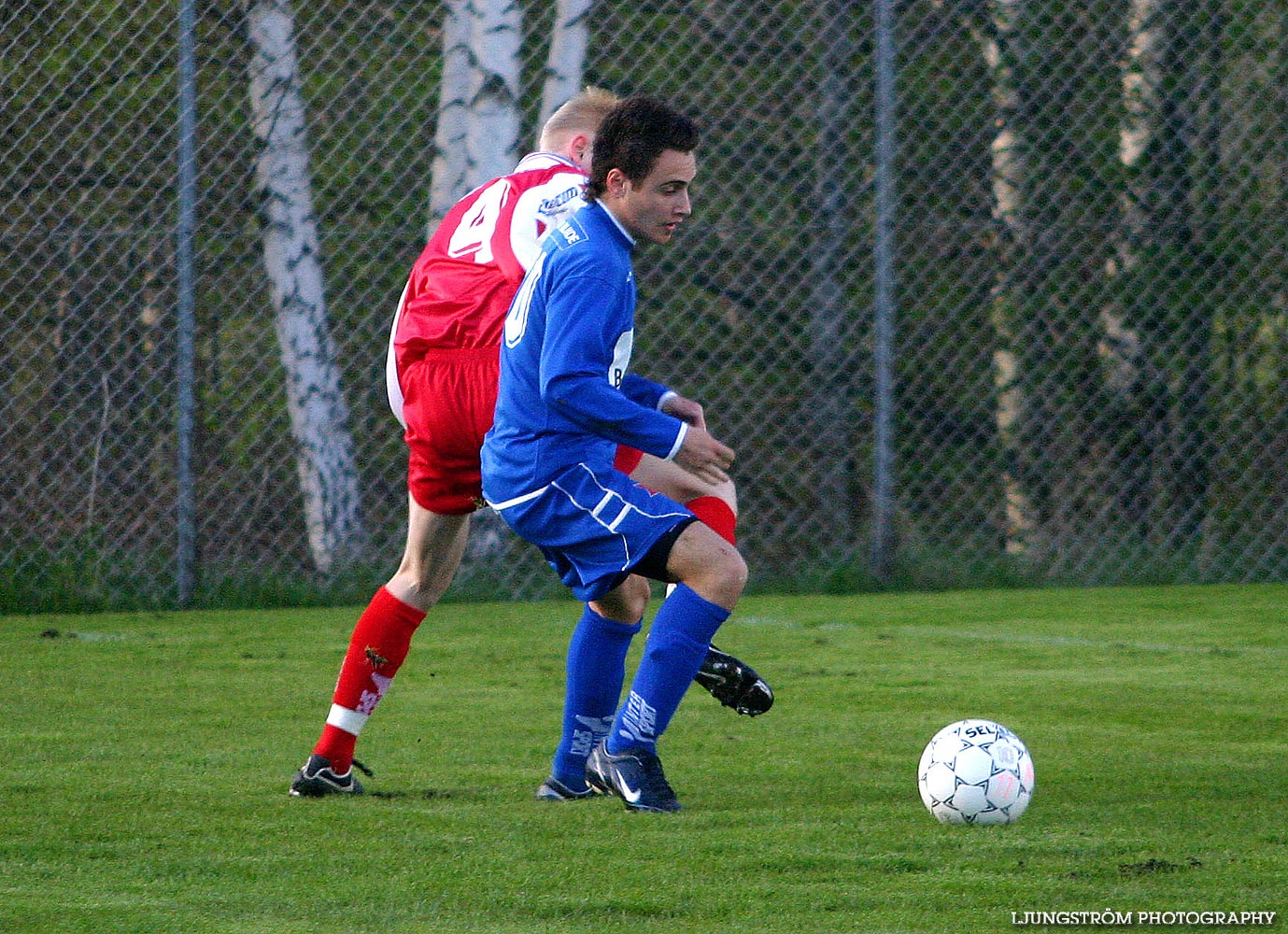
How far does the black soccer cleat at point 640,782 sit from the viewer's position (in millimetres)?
3787

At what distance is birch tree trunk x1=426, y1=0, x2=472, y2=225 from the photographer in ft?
26.6

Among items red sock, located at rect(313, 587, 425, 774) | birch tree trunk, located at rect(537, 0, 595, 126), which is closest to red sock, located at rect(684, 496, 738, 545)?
red sock, located at rect(313, 587, 425, 774)

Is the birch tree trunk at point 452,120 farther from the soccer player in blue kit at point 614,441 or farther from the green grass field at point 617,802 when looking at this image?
the soccer player in blue kit at point 614,441

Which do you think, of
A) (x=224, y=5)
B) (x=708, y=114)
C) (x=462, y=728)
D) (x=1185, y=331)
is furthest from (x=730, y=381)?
(x=462, y=728)

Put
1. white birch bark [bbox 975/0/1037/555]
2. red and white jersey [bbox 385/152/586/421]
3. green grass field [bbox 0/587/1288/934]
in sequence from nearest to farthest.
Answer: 1. green grass field [bbox 0/587/1288/934]
2. red and white jersey [bbox 385/152/586/421]
3. white birch bark [bbox 975/0/1037/555]

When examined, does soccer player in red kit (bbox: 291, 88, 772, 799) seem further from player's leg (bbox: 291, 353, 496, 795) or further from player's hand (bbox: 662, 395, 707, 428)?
player's hand (bbox: 662, 395, 707, 428)

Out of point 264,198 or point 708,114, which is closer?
point 264,198

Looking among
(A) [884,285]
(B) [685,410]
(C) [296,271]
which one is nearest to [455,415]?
(B) [685,410]

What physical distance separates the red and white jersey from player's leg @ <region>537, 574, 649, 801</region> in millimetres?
693

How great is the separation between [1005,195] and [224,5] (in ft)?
12.7

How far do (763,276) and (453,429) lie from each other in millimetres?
4600

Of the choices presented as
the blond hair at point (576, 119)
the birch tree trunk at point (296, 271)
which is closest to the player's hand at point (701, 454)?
the blond hair at point (576, 119)

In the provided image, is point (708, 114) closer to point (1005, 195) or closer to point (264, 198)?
point (1005, 195)

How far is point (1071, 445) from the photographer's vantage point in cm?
895
